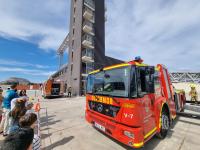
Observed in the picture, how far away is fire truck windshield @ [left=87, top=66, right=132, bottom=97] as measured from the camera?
3086 millimetres

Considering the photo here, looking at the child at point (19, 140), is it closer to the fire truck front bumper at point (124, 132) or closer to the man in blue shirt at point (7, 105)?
the fire truck front bumper at point (124, 132)

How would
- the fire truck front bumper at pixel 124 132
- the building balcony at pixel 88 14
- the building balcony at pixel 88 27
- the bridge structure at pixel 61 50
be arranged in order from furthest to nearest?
the bridge structure at pixel 61 50, the building balcony at pixel 88 14, the building balcony at pixel 88 27, the fire truck front bumper at pixel 124 132

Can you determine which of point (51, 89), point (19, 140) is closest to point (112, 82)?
point (19, 140)

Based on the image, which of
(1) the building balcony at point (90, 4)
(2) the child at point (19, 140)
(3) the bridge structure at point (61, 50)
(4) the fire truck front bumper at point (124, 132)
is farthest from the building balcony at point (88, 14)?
(2) the child at point (19, 140)

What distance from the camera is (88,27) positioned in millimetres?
24703

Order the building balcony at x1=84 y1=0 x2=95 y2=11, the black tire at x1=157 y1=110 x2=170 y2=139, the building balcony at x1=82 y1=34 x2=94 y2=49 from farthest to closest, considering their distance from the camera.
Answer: the building balcony at x1=84 y1=0 x2=95 y2=11, the building balcony at x1=82 y1=34 x2=94 y2=49, the black tire at x1=157 y1=110 x2=170 y2=139

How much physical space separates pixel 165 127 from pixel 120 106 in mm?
2207

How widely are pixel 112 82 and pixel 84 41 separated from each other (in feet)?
71.3

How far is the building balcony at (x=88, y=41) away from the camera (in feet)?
79.0

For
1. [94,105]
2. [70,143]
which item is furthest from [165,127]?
[70,143]

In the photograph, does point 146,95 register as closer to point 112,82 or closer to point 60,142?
point 112,82

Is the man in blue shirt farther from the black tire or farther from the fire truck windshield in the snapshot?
the black tire

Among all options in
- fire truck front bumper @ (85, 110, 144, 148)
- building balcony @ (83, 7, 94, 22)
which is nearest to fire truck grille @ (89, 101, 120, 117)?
fire truck front bumper @ (85, 110, 144, 148)

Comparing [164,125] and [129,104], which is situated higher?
[129,104]
